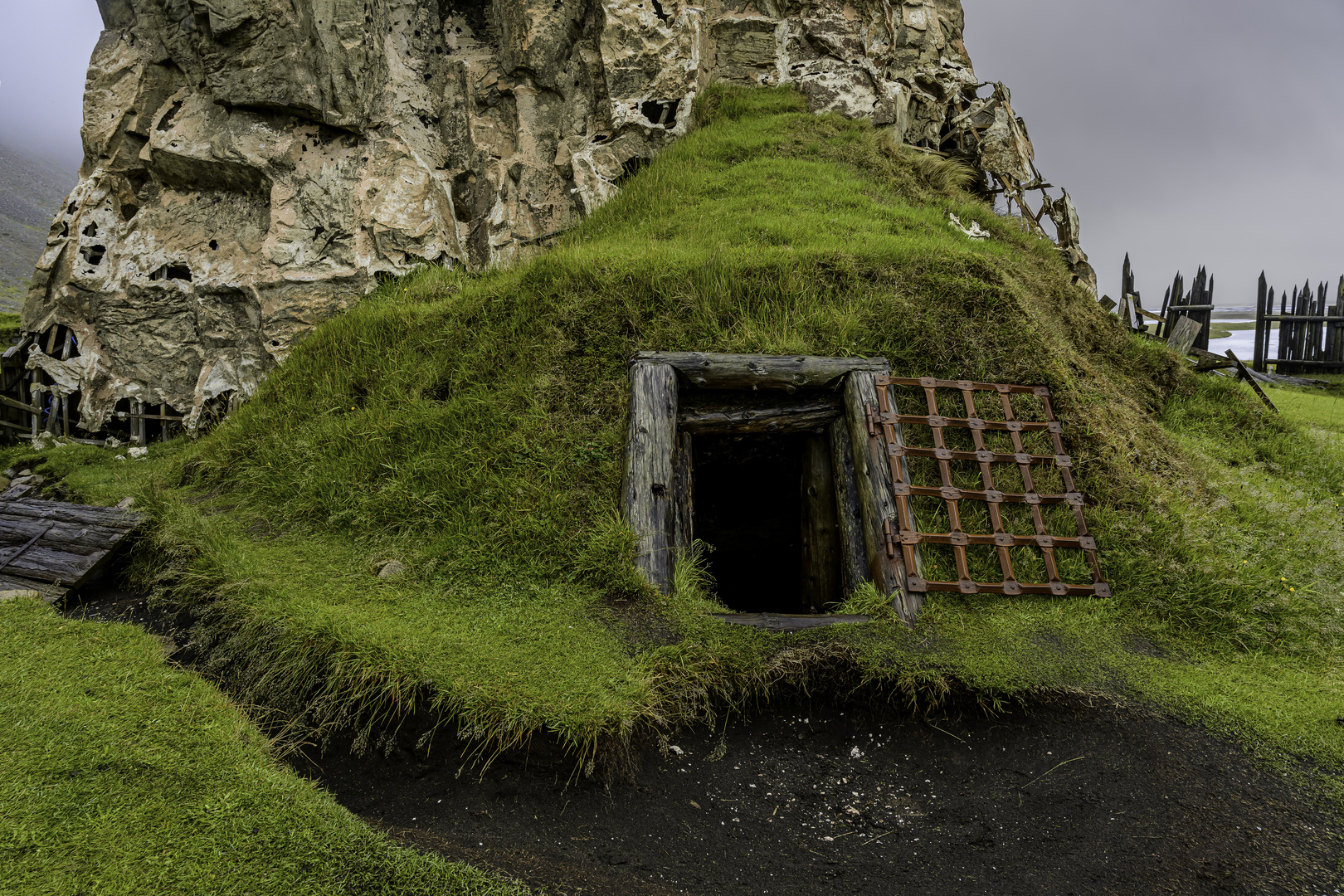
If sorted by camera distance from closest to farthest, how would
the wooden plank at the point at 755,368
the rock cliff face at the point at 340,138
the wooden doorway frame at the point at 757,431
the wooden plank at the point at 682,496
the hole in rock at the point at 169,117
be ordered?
the wooden doorway frame at the point at 757,431 → the wooden plank at the point at 682,496 → the wooden plank at the point at 755,368 → the rock cliff face at the point at 340,138 → the hole in rock at the point at 169,117

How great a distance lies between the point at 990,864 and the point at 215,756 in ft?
12.1

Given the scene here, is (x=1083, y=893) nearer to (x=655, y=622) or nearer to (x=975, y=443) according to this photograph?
(x=655, y=622)

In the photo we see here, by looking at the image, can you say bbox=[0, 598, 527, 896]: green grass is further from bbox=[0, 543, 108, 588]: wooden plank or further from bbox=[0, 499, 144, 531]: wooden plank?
bbox=[0, 499, 144, 531]: wooden plank

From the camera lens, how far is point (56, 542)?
218 inches

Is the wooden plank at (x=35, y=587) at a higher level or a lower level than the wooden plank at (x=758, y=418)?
lower

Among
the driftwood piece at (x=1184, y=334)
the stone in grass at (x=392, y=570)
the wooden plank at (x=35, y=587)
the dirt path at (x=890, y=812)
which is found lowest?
the dirt path at (x=890, y=812)

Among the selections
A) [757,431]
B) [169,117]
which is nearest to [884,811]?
[757,431]

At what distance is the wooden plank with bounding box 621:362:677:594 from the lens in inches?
175

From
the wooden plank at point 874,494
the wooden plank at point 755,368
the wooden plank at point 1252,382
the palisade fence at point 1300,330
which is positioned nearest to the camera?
the wooden plank at point 874,494

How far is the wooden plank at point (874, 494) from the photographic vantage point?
430 cm

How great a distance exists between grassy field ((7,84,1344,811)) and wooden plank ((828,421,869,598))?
1.39 ft

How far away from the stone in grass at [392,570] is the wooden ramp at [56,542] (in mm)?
2542

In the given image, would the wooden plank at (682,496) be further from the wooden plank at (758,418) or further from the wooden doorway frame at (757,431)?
the wooden plank at (758,418)

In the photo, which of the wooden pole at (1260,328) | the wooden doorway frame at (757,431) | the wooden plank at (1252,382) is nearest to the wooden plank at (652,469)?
the wooden doorway frame at (757,431)
